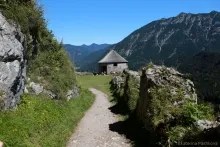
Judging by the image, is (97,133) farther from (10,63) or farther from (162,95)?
(10,63)

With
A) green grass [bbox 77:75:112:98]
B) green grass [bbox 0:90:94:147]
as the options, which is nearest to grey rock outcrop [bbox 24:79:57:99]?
green grass [bbox 0:90:94:147]

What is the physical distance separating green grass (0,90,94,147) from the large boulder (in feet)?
16.7

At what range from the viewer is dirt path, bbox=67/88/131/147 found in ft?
56.5

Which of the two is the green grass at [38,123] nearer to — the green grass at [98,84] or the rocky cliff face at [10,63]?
the rocky cliff face at [10,63]

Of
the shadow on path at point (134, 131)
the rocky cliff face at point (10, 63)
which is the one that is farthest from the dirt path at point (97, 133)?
the rocky cliff face at point (10, 63)

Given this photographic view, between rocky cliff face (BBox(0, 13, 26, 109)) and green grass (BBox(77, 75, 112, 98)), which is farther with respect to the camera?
green grass (BBox(77, 75, 112, 98))

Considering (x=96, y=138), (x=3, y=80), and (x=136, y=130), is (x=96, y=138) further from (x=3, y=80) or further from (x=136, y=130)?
(x=3, y=80)

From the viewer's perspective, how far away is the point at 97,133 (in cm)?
1966

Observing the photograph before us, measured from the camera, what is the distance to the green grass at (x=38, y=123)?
1382 centimetres

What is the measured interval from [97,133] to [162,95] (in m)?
5.12

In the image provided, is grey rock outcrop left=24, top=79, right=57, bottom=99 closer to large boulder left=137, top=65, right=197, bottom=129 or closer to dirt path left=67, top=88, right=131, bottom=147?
dirt path left=67, top=88, right=131, bottom=147

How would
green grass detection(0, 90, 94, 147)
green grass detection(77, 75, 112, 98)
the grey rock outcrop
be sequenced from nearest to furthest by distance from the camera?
green grass detection(0, 90, 94, 147) → the grey rock outcrop → green grass detection(77, 75, 112, 98)

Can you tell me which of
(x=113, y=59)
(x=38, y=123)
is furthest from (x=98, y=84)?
(x=38, y=123)

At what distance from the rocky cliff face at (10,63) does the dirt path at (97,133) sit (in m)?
4.34
